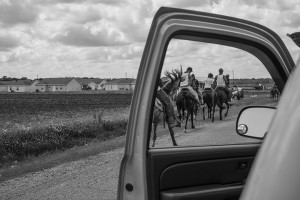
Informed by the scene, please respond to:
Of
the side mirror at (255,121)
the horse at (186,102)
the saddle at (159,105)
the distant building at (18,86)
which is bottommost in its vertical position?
the distant building at (18,86)

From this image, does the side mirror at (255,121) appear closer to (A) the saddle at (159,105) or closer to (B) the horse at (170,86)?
(B) the horse at (170,86)

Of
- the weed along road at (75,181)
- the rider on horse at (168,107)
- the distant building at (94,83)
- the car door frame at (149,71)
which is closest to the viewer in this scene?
the car door frame at (149,71)

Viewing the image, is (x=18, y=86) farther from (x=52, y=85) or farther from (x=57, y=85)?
(x=57, y=85)

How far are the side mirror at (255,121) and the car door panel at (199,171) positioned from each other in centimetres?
16

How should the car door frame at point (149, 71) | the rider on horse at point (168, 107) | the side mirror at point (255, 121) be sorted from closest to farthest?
the car door frame at point (149, 71) → the side mirror at point (255, 121) → the rider on horse at point (168, 107)

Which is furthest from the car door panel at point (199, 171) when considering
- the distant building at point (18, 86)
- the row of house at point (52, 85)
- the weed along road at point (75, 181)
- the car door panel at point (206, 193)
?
the distant building at point (18, 86)

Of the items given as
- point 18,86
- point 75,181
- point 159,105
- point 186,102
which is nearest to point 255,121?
point 75,181

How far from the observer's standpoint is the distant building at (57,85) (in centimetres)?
16250

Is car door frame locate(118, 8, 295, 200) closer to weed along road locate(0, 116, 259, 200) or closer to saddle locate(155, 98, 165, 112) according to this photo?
weed along road locate(0, 116, 259, 200)

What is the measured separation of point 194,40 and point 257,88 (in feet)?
2.59

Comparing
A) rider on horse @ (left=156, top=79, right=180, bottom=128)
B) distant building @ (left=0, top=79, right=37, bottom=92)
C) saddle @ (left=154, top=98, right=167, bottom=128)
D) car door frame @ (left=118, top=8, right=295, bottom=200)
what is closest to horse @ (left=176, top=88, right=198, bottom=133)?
rider on horse @ (left=156, top=79, right=180, bottom=128)

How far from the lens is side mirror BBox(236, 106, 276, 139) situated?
3082 mm

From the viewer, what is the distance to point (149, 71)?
2.43 m

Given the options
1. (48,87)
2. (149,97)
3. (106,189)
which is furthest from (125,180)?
(48,87)
